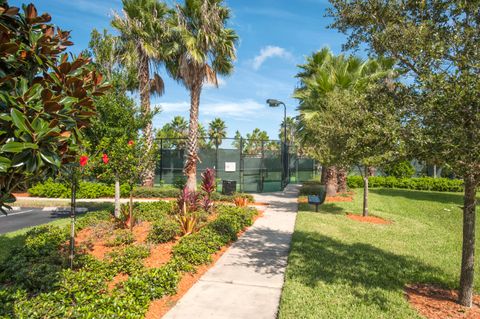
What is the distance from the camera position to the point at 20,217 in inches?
487

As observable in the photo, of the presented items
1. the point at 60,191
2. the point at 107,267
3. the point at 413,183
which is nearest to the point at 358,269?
the point at 107,267

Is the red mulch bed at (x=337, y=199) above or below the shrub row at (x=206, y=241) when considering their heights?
above

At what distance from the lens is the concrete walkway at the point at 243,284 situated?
4.70 meters

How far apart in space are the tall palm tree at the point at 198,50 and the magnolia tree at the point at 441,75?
37.8 ft

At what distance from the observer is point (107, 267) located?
618 cm

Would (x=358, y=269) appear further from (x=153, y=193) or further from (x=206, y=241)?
(x=153, y=193)

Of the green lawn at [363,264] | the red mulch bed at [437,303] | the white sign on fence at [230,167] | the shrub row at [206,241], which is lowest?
the red mulch bed at [437,303]

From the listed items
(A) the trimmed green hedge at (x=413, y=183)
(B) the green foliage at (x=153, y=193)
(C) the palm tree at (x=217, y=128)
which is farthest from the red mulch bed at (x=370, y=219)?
(C) the palm tree at (x=217, y=128)

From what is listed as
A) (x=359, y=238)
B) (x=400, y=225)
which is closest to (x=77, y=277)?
(x=359, y=238)

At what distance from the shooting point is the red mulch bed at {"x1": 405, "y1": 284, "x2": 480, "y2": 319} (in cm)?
478

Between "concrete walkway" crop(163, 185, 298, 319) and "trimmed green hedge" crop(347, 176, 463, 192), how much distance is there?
18774 mm

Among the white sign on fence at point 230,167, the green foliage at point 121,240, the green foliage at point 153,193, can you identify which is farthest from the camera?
the white sign on fence at point 230,167

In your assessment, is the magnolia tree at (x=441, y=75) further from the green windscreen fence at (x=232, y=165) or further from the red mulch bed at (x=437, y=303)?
the green windscreen fence at (x=232, y=165)

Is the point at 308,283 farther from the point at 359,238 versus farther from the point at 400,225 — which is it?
the point at 400,225
